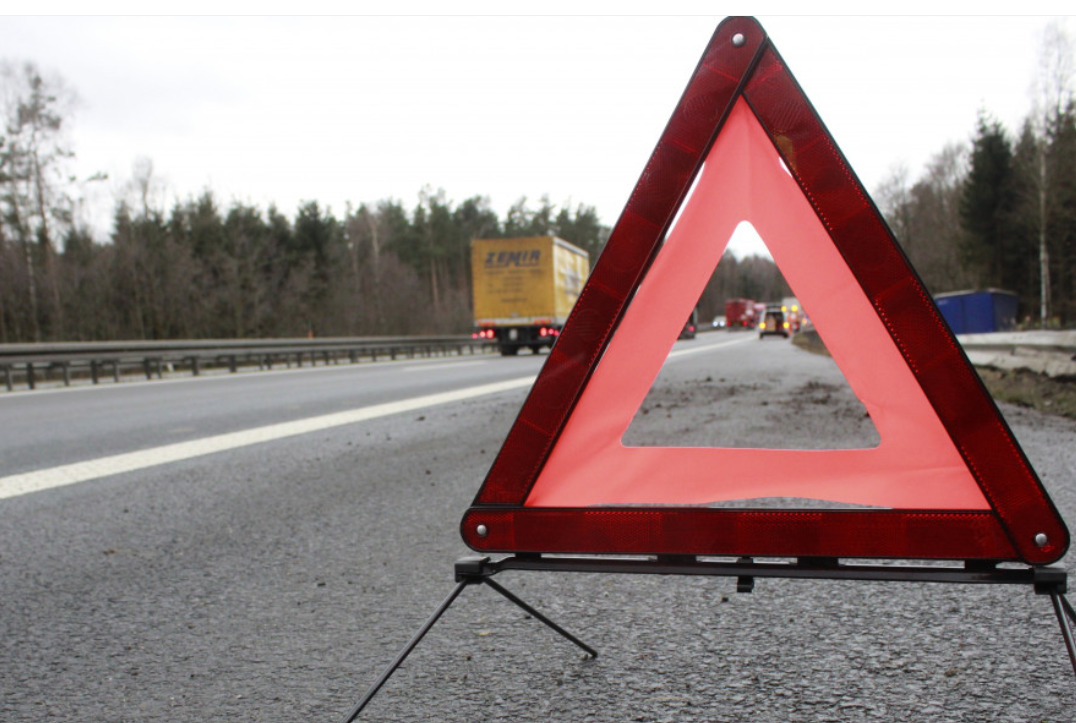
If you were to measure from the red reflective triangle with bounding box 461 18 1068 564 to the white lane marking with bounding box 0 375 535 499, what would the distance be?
4229 millimetres

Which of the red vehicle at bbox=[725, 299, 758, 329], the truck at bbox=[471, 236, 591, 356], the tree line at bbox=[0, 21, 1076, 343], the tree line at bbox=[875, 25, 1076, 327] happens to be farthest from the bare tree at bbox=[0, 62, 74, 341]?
the red vehicle at bbox=[725, 299, 758, 329]

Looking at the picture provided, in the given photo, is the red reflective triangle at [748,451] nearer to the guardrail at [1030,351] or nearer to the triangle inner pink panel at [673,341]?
the triangle inner pink panel at [673,341]

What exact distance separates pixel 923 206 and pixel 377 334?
50.8m

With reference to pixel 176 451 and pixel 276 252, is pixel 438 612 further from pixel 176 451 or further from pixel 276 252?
pixel 276 252

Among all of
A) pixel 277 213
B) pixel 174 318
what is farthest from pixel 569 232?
pixel 174 318

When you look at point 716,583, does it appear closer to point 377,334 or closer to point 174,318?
point 174,318

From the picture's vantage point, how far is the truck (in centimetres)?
3192

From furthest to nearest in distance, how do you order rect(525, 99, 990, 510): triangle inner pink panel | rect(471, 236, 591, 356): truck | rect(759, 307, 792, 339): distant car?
rect(759, 307, 792, 339): distant car, rect(471, 236, 591, 356): truck, rect(525, 99, 990, 510): triangle inner pink panel

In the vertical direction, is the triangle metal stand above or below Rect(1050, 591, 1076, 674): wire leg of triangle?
above

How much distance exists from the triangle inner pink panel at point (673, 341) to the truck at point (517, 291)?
29636 mm

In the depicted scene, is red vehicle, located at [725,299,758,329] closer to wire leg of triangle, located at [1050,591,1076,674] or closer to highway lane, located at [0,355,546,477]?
highway lane, located at [0,355,546,477]

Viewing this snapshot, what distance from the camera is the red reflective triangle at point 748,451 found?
1696 millimetres

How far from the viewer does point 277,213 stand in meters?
55.9

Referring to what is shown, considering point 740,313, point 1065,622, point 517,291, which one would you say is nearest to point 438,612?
point 1065,622
